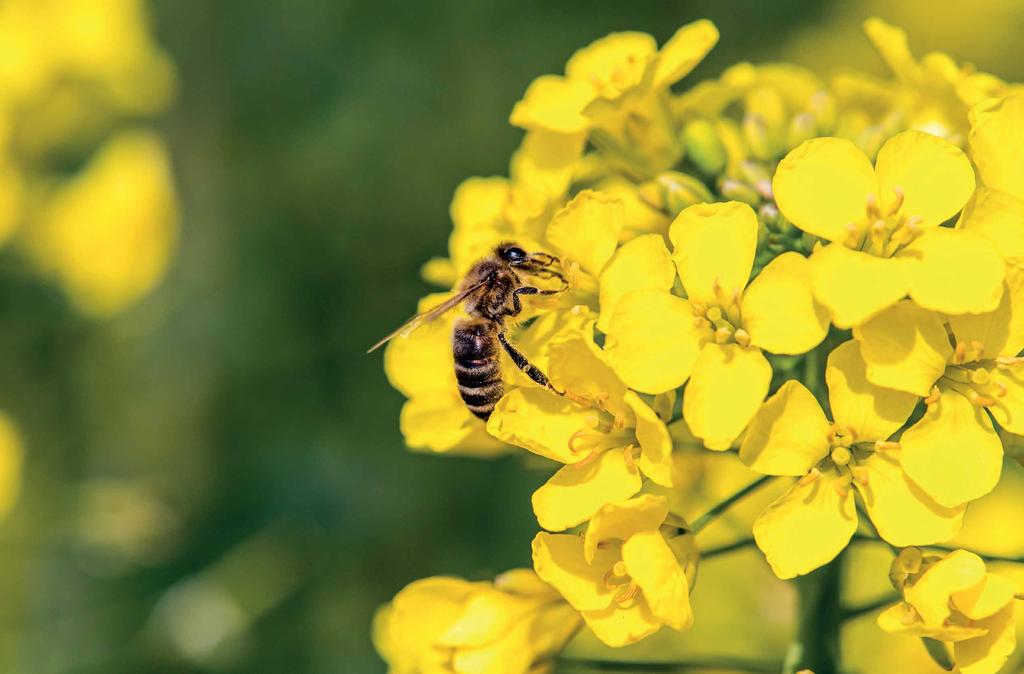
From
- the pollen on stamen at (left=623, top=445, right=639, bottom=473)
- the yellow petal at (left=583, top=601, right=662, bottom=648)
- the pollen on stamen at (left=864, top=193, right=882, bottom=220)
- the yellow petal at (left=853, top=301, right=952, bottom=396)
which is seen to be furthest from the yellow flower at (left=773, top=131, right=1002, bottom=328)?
the yellow petal at (left=583, top=601, right=662, bottom=648)

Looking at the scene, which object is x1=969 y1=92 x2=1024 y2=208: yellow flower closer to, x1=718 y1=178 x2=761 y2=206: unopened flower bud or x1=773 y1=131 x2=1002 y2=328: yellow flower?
x1=773 y1=131 x2=1002 y2=328: yellow flower

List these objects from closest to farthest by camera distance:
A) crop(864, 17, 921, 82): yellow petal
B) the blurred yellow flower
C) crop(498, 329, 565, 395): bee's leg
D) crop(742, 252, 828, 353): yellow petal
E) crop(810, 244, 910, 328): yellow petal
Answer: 1. crop(810, 244, 910, 328): yellow petal
2. crop(742, 252, 828, 353): yellow petal
3. crop(498, 329, 565, 395): bee's leg
4. crop(864, 17, 921, 82): yellow petal
5. the blurred yellow flower

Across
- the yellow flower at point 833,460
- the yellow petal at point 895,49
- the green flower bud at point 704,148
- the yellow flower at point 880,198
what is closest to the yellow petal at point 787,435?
the yellow flower at point 833,460

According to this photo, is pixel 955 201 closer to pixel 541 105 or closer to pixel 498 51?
pixel 541 105

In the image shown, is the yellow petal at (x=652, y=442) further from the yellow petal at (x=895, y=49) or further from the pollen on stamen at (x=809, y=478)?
the yellow petal at (x=895, y=49)

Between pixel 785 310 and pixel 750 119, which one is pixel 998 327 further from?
pixel 750 119

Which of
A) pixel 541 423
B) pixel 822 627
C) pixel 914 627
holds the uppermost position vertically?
pixel 541 423

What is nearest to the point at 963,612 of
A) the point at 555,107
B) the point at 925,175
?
the point at 925,175
